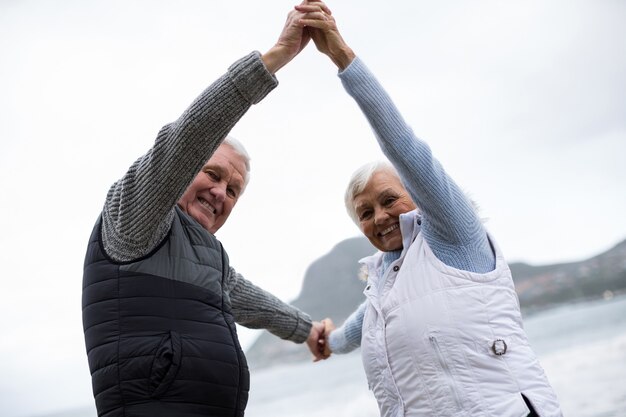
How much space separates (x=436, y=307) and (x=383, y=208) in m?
0.64

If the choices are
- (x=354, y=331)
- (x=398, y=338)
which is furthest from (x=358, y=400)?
(x=398, y=338)

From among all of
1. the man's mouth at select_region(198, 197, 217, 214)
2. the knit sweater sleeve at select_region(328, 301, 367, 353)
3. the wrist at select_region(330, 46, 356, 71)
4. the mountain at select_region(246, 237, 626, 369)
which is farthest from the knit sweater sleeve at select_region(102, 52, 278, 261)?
the mountain at select_region(246, 237, 626, 369)

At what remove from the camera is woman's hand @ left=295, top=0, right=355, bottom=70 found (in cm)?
235

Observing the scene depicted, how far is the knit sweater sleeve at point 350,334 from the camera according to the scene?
3457 millimetres

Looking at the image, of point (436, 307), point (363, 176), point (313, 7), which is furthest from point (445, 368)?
point (313, 7)

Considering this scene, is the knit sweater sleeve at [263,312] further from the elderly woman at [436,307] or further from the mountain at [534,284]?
the mountain at [534,284]

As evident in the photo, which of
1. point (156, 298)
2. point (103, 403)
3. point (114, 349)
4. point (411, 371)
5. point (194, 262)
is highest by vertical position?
point (194, 262)

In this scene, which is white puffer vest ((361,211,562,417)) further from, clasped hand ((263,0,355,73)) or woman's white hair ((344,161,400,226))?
clasped hand ((263,0,355,73))

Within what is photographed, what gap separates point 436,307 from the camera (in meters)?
2.22

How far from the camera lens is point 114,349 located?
6.56 feet

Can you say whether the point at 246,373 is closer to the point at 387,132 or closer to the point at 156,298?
the point at 156,298

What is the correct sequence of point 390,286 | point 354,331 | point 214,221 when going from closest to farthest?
point 390,286 → point 214,221 → point 354,331

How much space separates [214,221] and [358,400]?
1728 centimetres

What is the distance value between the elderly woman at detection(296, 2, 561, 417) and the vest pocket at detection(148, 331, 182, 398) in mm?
815
